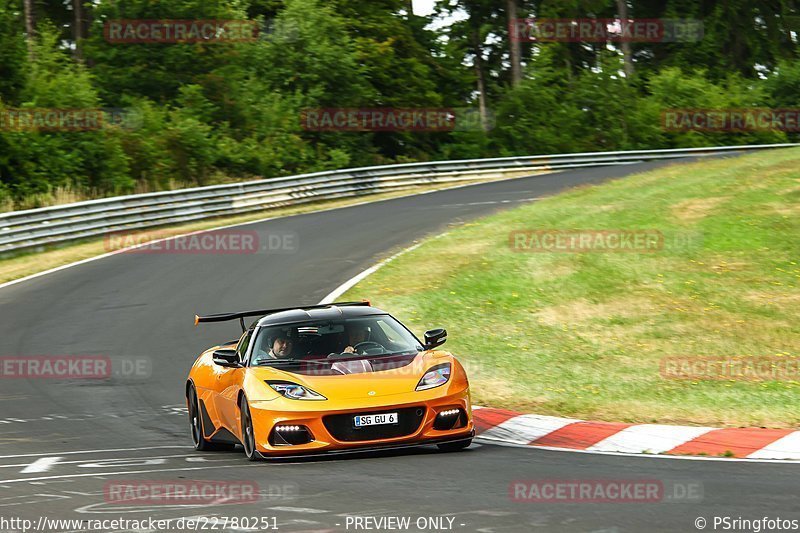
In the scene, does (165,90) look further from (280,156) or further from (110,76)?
(280,156)

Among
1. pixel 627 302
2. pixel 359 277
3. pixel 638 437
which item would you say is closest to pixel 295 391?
pixel 638 437

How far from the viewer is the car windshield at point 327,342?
1068 centimetres

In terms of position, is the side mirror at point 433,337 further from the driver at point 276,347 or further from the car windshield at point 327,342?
the driver at point 276,347

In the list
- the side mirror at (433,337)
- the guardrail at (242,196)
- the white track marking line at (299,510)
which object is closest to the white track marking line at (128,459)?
the side mirror at (433,337)

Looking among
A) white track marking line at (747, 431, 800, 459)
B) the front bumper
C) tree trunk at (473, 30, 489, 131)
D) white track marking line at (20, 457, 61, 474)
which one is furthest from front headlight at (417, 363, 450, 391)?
tree trunk at (473, 30, 489, 131)

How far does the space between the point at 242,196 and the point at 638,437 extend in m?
24.1

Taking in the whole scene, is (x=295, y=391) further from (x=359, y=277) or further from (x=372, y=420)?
(x=359, y=277)

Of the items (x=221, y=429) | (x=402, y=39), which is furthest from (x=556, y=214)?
(x=402, y=39)

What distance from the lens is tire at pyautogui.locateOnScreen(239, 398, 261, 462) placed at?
32.8ft

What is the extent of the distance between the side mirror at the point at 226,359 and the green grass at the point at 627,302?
10.1ft

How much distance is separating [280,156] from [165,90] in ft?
22.6

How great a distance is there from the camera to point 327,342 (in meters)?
10.9

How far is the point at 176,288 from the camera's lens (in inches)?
859

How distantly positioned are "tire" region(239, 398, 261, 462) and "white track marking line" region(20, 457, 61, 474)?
164 cm
